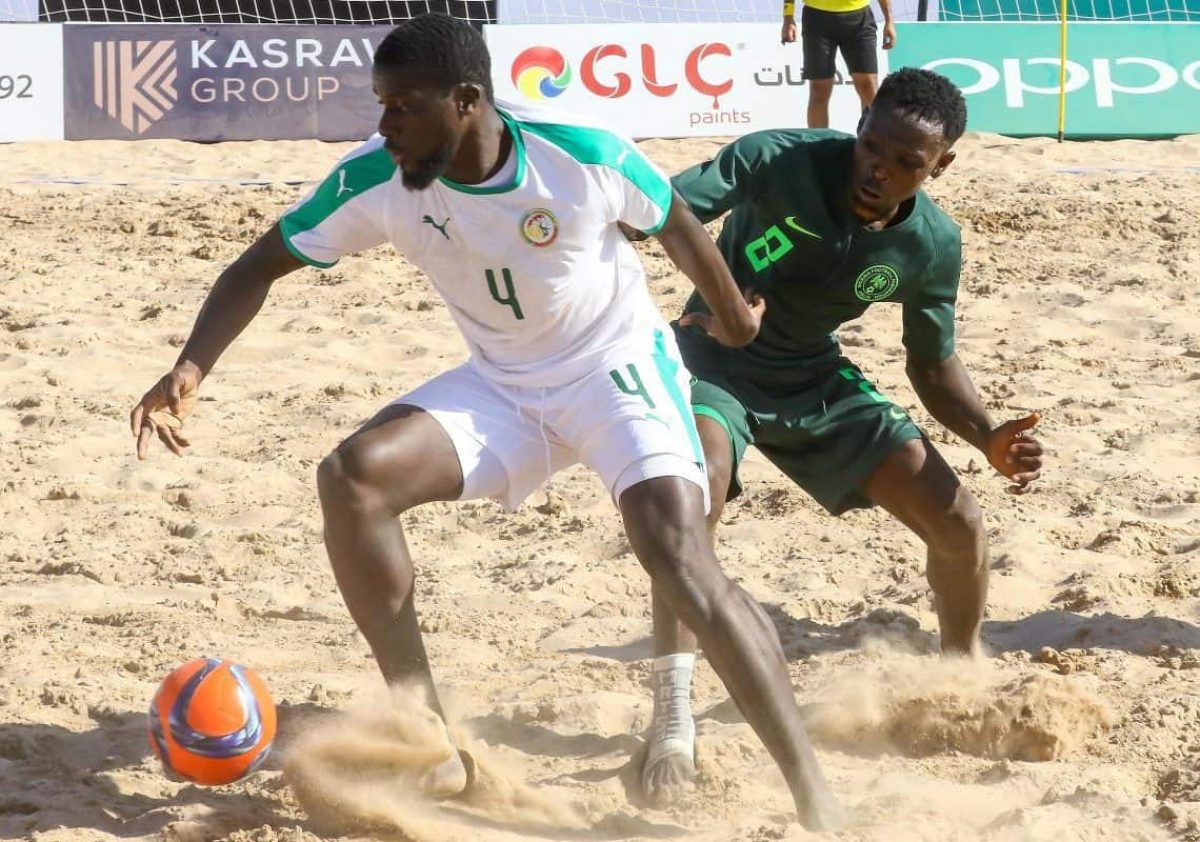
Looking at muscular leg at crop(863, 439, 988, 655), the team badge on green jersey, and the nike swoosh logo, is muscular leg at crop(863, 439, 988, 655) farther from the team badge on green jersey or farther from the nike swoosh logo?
the nike swoosh logo

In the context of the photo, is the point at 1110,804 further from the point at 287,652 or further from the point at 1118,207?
the point at 1118,207

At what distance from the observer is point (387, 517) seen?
337 centimetres

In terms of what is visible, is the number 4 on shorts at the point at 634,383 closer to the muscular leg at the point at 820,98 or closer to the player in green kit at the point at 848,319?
the player in green kit at the point at 848,319

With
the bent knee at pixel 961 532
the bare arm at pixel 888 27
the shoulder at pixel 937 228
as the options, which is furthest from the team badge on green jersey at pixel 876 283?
the bare arm at pixel 888 27

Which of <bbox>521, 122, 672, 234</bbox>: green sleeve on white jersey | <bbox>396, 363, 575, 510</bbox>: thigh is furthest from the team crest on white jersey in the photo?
<bbox>396, 363, 575, 510</bbox>: thigh

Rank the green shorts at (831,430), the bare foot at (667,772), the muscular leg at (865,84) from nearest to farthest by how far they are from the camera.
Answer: the bare foot at (667,772) < the green shorts at (831,430) < the muscular leg at (865,84)

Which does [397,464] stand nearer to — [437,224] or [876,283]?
[437,224]

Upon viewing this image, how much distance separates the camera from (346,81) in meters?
11.4

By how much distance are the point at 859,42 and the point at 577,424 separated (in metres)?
7.27

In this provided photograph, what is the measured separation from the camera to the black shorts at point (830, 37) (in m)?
9.98

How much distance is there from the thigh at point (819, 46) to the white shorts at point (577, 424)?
6.79m

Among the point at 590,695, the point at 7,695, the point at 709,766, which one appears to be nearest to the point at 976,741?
the point at 709,766

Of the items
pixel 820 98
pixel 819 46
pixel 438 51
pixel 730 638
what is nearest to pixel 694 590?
pixel 730 638

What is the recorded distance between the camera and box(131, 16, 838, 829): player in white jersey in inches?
126
